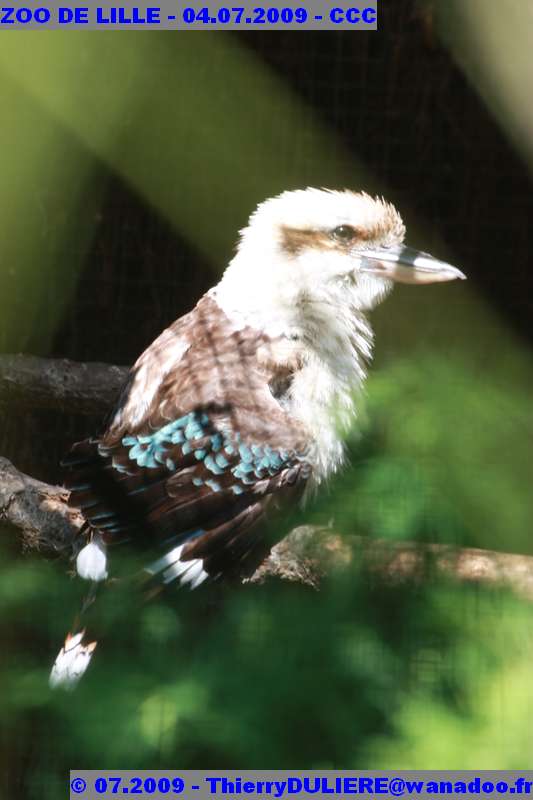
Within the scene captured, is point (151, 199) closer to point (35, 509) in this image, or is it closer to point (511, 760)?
point (35, 509)

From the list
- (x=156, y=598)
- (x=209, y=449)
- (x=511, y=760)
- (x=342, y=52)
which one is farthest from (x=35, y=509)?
(x=342, y=52)

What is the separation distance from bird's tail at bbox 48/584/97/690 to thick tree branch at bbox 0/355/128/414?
2.50 feet

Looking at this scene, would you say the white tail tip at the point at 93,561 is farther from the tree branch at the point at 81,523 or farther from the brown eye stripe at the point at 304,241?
the brown eye stripe at the point at 304,241

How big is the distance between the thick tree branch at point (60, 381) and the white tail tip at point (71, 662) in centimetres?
81

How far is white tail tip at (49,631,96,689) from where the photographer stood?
872mm

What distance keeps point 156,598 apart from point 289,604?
0.31m

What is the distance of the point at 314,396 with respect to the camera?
4.58 ft

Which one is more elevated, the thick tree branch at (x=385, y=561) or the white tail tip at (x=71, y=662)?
the thick tree branch at (x=385, y=561)

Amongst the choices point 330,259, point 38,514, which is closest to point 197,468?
point 38,514

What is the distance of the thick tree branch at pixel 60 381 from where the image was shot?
1772 mm

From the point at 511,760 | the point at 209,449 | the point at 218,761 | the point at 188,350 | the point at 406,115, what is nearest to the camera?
the point at 511,760

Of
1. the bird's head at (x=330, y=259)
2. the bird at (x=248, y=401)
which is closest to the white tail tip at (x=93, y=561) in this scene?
the bird at (x=248, y=401)

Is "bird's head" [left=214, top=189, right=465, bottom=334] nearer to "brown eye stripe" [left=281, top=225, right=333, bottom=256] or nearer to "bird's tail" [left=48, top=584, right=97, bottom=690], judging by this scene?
"brown eye stripe" [left=281, top=225, right=333, bottom=256]

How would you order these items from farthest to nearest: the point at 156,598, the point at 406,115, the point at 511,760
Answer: the point at 406,115 → the point at 156,598 → the point at 511,760
